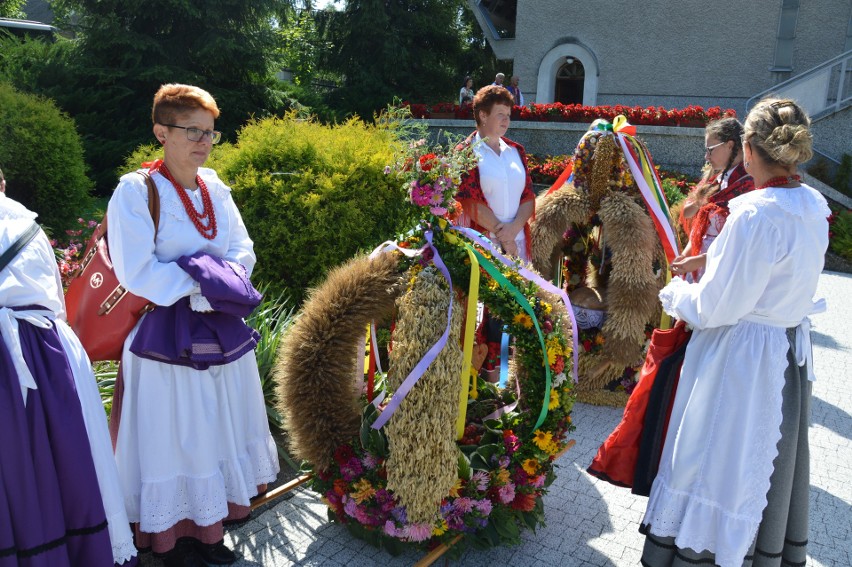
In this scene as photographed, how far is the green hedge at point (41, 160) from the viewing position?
698 centimetres

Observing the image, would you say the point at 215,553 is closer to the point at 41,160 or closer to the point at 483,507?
the point at 483,507

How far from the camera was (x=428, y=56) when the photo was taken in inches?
771

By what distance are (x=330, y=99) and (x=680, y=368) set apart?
17.5 metres

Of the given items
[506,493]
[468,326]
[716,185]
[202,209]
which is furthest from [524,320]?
[716,185]

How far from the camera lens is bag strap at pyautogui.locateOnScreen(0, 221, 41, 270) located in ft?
7.50

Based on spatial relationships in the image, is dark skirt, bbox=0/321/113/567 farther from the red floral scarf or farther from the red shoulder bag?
the red floral scarf

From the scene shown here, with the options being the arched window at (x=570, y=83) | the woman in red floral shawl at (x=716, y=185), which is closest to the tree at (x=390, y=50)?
the arched window at (x=570, y=83)

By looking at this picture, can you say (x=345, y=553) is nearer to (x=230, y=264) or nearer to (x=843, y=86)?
(x=230, y=264)

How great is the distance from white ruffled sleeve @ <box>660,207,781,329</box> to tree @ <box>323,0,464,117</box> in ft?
54.6

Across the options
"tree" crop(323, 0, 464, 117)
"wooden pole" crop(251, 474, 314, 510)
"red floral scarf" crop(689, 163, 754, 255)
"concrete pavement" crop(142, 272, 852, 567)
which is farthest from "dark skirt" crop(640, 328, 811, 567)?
"tree" crop(323, 0, 464, 117)

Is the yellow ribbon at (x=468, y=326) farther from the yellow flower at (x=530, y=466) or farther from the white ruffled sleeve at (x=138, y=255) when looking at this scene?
the white ruffled sleeve at (x=138, y=255)

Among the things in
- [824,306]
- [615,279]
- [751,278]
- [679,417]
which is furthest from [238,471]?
[615,279]

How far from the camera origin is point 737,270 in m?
2.44

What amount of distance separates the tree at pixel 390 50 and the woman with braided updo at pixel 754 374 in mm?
16594
